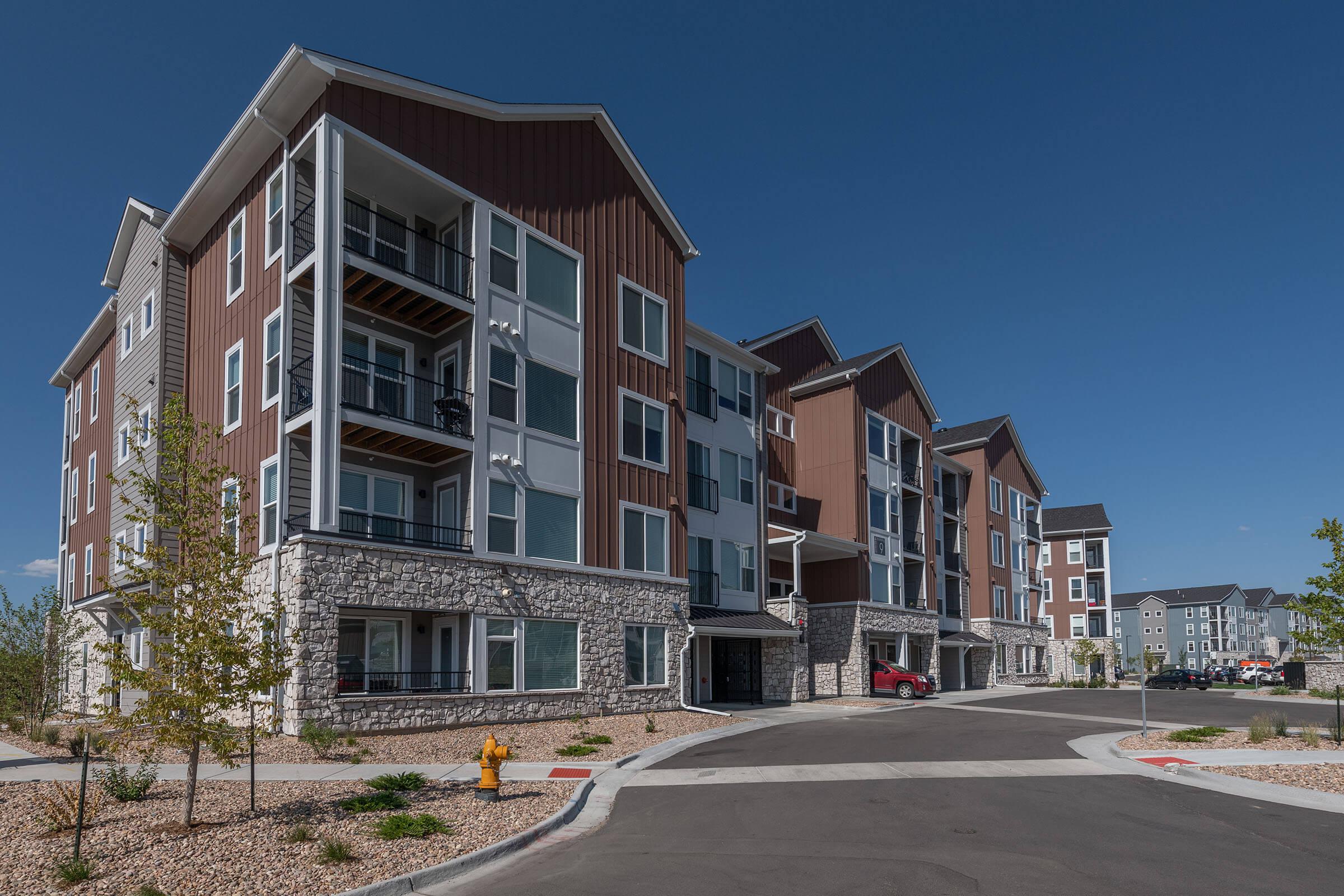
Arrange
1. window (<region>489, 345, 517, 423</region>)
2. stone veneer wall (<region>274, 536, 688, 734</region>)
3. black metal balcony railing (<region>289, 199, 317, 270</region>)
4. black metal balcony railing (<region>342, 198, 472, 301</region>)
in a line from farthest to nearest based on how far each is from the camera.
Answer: window (<region>489, 345, 517, 423</region>) < black metal balcony railing (<region>342, 198, 472, 301</region>) < black metal balcony railing (<region>289, 199, 317, 270</region>) < stone veneer wall (<region>274, 536, 688, 734</region>)

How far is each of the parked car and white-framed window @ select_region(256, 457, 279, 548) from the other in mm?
52447

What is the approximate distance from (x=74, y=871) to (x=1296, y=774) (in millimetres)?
16731

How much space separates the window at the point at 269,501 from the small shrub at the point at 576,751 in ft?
24.4

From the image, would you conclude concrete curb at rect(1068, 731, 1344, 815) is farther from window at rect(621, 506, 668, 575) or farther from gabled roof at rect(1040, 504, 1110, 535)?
gabled roof at rect(1040, 504, 1110, 535)

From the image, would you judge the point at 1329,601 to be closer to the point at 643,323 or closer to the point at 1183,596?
the point at 643,323

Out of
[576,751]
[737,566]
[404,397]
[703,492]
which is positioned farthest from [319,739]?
[737,566]

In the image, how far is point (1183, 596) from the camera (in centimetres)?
12025

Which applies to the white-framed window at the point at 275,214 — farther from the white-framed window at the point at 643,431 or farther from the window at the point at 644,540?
the window at the point at 644,540

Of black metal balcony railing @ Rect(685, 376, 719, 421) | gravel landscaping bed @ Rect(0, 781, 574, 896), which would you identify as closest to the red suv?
black metal balcony railing @ Rect(685, 376, 719, 421)

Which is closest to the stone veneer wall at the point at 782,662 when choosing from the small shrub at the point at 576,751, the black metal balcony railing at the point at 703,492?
the black metal balcony railing at the point at 703,492

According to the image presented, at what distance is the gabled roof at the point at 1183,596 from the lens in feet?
385

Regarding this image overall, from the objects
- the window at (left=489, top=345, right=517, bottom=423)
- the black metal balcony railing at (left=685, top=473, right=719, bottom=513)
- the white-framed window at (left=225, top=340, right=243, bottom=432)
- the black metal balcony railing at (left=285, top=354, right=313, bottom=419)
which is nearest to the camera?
the black metal balcony railing at (left=285, top=354, right=313, bottom=419)

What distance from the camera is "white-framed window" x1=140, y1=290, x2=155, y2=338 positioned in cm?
2667

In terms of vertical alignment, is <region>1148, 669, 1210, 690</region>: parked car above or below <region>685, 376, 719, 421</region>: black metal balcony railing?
below
